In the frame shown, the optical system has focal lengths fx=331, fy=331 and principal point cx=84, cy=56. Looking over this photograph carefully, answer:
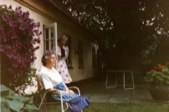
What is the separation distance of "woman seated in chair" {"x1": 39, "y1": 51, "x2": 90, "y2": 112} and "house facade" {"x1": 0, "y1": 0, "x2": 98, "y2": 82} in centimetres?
288

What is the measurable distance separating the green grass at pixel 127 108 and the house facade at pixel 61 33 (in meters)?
2.18

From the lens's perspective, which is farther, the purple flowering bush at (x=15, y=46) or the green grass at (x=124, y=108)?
the green grass at (x=124, y=108)

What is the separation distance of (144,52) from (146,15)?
2013 millimetres

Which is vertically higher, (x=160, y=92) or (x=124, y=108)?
(x=160, y=92)

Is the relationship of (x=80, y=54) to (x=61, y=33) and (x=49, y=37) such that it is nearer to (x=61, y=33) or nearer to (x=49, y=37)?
(x=61, y=33)

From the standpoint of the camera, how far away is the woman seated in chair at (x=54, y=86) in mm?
4797

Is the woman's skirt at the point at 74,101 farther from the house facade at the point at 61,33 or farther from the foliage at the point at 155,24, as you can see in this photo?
the foliage at the point at 155,24

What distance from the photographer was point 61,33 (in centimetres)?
1268

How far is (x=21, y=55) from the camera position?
5.74m

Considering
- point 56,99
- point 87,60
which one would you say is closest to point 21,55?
point 56,99

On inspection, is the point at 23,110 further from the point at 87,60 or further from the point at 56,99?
the point at 87,60

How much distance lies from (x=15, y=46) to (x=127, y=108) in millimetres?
2673

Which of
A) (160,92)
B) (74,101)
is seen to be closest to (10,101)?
(74,101)

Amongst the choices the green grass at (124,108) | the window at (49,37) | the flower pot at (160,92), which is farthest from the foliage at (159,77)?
the window at (49,37)
